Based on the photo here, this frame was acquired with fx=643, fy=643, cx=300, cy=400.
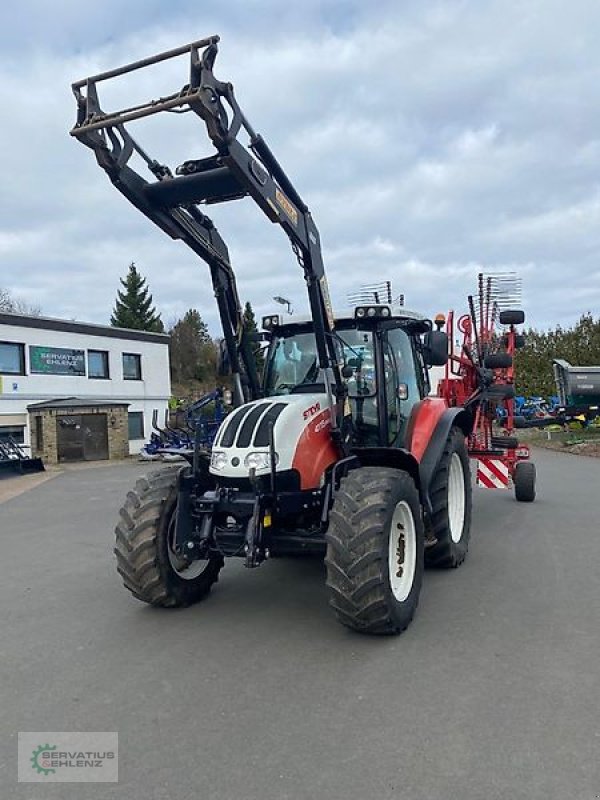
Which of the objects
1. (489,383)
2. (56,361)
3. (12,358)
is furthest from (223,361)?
(56,361)

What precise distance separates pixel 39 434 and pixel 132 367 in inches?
255

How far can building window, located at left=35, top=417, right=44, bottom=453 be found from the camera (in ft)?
77.2

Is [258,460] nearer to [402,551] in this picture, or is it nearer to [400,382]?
[402,551]

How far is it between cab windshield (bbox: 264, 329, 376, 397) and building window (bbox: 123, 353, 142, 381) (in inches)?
926

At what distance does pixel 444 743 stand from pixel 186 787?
124 centimetres

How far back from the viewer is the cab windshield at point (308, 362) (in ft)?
18.8

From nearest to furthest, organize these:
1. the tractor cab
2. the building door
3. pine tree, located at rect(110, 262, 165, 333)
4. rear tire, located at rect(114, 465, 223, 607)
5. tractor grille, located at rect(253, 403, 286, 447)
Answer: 1. tractor grille, located at rect(253, 403, 286, 447)
2. rear tire, located at rect(114, 465, 223, 607)
3. the tractor cab
4. the building door
5. pine tree, located at rect(110, 262, 165, 333)

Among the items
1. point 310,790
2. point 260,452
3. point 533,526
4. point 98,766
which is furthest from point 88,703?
point 533,526

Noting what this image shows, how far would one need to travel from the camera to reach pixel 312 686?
12.5ft

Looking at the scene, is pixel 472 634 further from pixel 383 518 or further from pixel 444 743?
pixel 444 743

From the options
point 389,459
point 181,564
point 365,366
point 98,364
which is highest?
point 98,364

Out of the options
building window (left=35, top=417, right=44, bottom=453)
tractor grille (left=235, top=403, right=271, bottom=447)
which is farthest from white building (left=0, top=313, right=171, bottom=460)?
tractor grille (left=235, top=403, right=271, bottom=447)

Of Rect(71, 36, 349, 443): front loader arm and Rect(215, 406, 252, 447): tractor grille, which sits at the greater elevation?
Rect(71, 36, 349, 443): front loader arm

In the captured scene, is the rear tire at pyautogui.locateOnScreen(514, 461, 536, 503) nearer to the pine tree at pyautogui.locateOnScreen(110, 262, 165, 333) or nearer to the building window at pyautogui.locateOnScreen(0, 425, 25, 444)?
the building window at pyautogui.locateOnScreen(0, 425, 25, 444)
